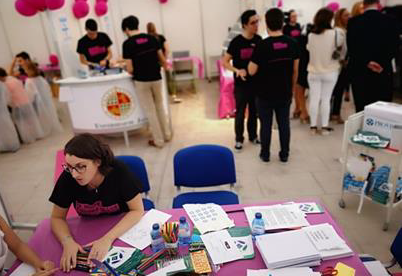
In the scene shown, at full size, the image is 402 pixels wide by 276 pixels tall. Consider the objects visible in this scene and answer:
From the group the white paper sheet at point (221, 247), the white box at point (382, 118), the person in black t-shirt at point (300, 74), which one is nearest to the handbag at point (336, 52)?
the person in black t-shirt at point (300, 74)

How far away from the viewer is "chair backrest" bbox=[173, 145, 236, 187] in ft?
7.25

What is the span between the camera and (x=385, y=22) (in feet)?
10.0

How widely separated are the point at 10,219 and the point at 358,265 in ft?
A: 8.65

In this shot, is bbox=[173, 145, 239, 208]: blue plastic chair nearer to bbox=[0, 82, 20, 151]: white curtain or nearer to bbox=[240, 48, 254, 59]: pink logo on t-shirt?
bbox=[240, 48, 254, 59]: pink logo on t-shirt

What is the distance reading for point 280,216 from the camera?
1.57 meters

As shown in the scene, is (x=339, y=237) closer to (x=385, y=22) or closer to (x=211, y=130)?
(x=385, y=22)

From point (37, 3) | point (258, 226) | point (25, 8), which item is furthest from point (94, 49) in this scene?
point (258, 226)

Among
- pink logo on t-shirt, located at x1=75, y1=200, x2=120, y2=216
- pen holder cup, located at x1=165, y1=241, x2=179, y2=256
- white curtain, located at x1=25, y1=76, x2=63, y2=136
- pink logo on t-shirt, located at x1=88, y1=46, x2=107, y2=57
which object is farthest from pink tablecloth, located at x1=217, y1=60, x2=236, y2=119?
pen holder cup, located at x1=165, y1=241, x2=179, y2=256

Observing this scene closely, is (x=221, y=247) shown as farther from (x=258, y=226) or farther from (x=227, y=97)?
(x=227, y=97)

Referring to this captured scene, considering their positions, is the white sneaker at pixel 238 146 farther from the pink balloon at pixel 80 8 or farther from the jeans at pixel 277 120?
the pink balloon at pixel 80 8

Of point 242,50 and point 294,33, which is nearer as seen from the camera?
point 242,50

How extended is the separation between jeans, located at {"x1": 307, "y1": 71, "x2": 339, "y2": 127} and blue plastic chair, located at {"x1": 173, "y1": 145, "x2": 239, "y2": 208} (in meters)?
2.22

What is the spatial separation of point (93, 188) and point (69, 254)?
0.36m

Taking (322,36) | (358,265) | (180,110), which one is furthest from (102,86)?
(358,265)
